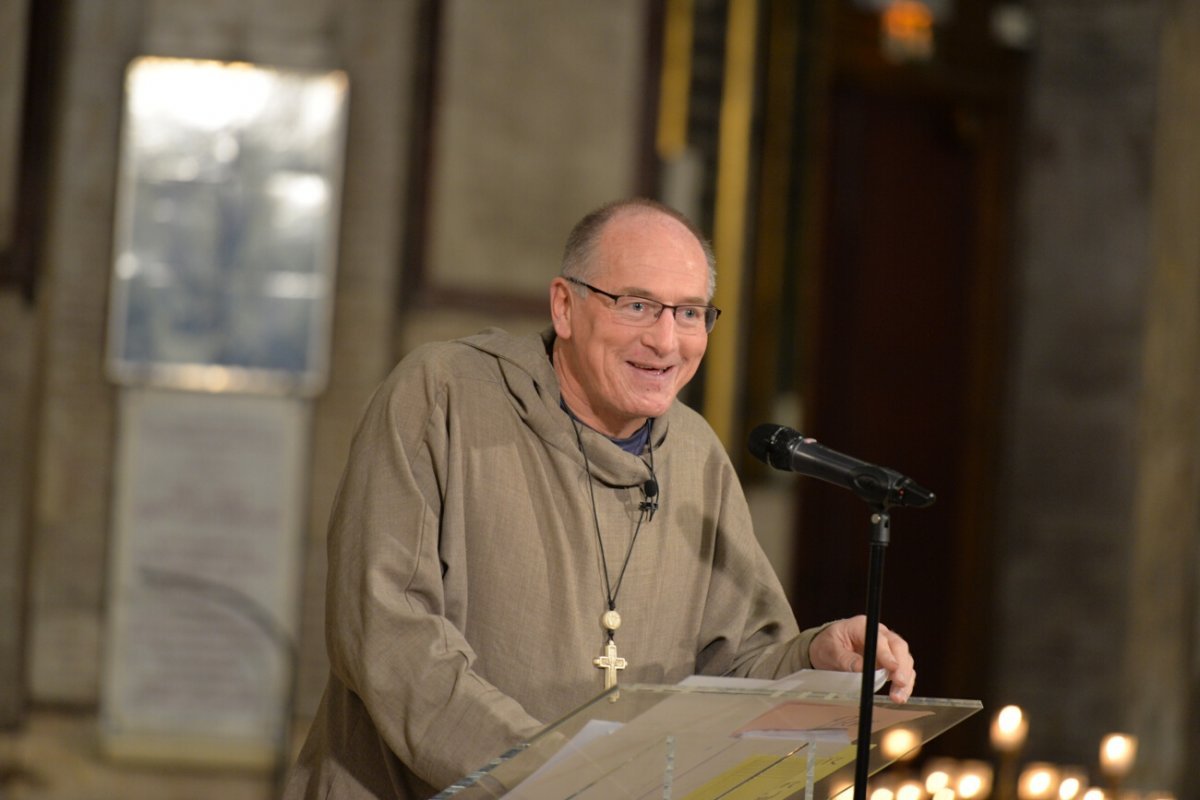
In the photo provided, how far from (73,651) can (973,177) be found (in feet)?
16.7

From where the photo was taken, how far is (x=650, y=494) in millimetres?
3076

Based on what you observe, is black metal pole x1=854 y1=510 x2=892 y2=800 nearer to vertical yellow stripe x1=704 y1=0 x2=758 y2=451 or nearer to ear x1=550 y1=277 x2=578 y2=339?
ear x1=550 y1=277 x2=578 y2=339

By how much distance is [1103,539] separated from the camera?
25.8 ft

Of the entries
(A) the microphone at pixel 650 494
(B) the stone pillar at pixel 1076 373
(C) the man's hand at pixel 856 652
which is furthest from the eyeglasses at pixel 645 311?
(B) the stone pillar at pixel 1076 373

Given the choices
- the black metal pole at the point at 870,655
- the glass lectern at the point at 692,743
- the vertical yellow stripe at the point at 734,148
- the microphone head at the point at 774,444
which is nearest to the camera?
the glass lectern at the point at 692,743

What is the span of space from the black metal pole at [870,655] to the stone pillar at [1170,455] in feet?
19.2

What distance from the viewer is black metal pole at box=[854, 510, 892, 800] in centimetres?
230

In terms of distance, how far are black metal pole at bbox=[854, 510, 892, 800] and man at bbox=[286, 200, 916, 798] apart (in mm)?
280

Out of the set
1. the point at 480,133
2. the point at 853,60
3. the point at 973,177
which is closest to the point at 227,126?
the point at 480,133

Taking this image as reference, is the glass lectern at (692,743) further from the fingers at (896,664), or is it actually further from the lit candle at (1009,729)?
the lit candle at (1009,729)

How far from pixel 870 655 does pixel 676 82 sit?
5242 mm

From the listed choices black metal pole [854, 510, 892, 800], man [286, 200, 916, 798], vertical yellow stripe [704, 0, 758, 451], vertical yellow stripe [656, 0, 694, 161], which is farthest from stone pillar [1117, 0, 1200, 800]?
black metal pole [854, 510, 892, 800]

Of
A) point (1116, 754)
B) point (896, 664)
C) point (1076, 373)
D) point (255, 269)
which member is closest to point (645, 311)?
point (896, 664)

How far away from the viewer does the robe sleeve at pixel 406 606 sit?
256cm
